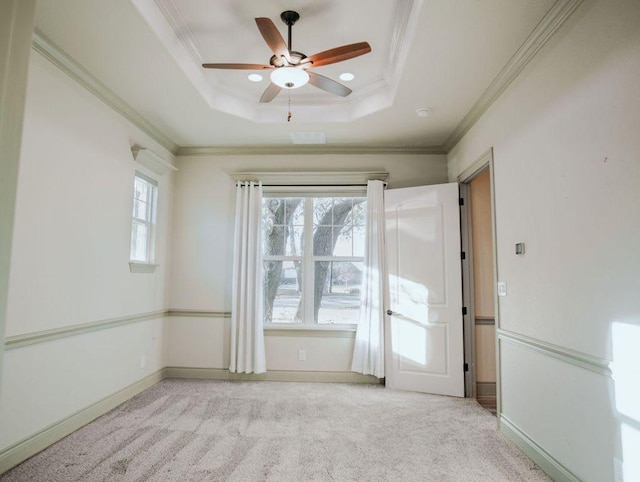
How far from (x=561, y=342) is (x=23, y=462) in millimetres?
3281

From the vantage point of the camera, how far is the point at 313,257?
458cm

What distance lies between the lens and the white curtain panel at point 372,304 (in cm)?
420

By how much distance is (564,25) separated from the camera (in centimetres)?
218

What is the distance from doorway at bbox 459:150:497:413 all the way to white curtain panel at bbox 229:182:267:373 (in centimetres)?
217

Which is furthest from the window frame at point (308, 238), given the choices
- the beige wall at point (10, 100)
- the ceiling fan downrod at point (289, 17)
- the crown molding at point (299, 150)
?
the beige wall at point (10, 100)

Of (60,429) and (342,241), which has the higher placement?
(342,241)

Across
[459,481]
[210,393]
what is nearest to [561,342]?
[459,481]

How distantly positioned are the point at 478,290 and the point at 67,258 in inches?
145

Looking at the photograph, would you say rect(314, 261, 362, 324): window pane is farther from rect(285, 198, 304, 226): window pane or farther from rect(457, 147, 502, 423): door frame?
rect(457, 147, 502, 423): door frame

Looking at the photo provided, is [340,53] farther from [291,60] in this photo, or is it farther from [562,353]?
[562,353]

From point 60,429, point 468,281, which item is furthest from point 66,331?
point 468,281

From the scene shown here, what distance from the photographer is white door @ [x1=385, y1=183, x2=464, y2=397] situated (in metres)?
3.93

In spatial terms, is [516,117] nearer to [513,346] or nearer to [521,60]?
[521,60]

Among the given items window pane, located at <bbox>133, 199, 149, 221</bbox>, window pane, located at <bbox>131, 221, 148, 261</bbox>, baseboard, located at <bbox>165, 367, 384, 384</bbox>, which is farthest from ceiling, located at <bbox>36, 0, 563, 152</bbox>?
baseboard, located at <bbox>165, 367, 384, 384</bbox>
